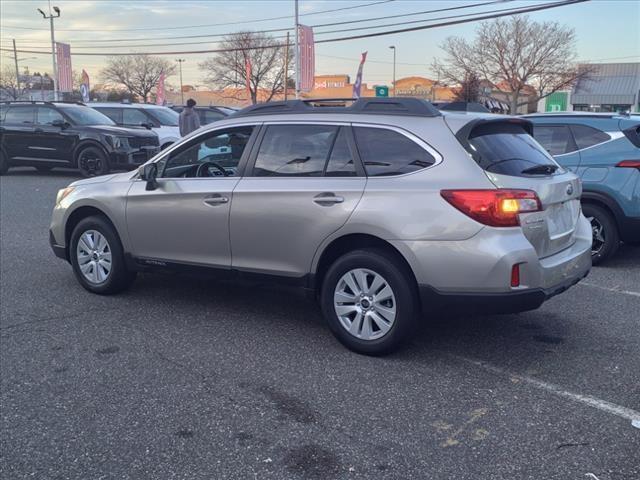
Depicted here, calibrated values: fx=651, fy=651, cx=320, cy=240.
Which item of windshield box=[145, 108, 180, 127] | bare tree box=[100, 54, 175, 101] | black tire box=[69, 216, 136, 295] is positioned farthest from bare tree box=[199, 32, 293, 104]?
black tire box=[69, 216, 136, 295]

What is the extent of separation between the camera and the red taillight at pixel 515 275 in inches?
163

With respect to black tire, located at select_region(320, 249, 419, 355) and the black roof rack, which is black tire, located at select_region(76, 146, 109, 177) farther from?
black tire, located at select_region(320, 249, 419, 355)

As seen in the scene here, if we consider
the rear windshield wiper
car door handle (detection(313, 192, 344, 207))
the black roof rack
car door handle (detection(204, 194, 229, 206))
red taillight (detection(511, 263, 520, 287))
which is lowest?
red taillight (detection(511, 263, 520, 287))

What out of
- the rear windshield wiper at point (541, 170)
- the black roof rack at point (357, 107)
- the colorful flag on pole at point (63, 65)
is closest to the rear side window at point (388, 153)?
the black roof rack at point (357, 107)

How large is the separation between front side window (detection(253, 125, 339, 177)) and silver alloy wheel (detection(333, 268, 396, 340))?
0.85 meters

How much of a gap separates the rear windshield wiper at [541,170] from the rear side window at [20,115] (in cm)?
1435

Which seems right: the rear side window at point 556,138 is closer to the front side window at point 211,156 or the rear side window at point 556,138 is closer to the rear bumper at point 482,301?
the rear bumper at point 482,301

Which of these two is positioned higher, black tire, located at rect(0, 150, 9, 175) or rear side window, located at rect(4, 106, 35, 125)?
rear side window, located at rect(4, 106, 35, 125)

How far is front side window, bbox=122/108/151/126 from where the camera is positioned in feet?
60.0

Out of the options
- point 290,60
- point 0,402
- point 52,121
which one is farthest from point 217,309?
point 290,60

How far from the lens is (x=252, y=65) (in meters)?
65.1

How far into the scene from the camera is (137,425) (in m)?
3.64

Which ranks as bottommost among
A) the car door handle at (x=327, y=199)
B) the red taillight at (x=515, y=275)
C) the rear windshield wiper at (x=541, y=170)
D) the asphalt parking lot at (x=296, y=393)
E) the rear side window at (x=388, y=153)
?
the asphalt parking lot at (x=296, y=393)

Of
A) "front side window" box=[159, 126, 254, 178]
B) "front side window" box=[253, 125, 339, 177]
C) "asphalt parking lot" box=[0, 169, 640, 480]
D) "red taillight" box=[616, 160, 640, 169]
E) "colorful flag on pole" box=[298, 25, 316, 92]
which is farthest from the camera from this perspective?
"colorful flag on pole" box=[298, 25, 316, 92]
